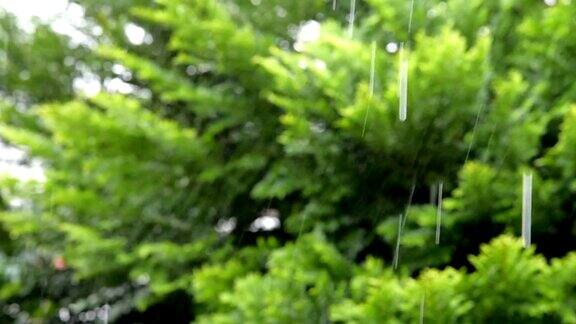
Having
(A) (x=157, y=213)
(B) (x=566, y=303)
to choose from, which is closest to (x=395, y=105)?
(B) (x=566, y=303)

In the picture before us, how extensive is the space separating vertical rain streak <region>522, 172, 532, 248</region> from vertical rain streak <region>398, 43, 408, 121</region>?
488 mm

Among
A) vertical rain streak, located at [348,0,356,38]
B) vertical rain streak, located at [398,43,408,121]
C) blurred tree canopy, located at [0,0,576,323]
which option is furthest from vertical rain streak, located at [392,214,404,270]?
vertical rain streak, located at [348,0,356,38]

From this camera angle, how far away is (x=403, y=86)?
97.7 inches

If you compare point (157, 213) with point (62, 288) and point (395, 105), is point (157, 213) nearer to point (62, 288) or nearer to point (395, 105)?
point (62, 288)

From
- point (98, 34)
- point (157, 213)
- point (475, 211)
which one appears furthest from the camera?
point (98, 34)

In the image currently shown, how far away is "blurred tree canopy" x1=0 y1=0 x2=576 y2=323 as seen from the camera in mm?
2404

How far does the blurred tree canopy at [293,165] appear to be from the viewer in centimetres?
240

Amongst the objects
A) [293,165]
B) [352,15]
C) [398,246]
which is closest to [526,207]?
[398,246]

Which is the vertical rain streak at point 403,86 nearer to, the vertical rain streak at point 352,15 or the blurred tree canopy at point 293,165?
the blurred tree canopy at point 293,165

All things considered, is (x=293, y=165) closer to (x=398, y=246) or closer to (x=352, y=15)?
(x=398, y=246)

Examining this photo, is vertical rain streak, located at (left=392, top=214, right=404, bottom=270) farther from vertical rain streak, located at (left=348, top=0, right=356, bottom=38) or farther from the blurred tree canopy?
vertical rain streak, located at (left=348, top=0, right=356, bottom=38)

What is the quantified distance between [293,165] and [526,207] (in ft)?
3.35

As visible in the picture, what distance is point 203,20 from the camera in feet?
9.76

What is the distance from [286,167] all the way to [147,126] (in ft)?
2.08
